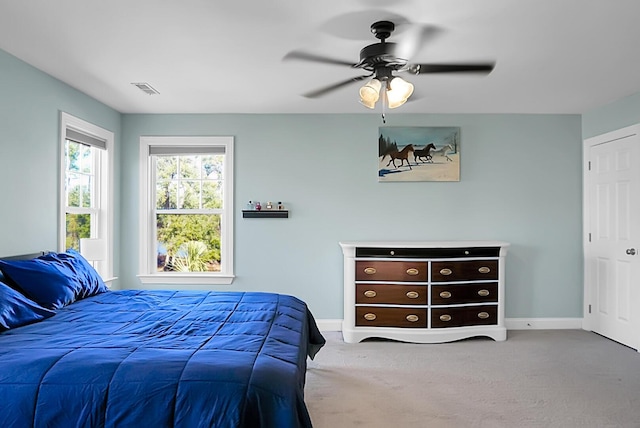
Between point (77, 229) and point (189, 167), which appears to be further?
point (189, 167)

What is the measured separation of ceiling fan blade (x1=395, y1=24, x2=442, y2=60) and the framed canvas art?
1895 mm

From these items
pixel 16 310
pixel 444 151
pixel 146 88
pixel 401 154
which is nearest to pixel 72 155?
pixel 146 88

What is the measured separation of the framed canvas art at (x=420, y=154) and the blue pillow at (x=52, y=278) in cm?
306

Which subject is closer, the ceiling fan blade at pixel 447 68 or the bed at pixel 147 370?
the bed at pixel 147 370

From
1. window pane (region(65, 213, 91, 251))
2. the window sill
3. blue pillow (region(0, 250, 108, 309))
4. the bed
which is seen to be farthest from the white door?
window pane (region(65, 213, 91, 251))

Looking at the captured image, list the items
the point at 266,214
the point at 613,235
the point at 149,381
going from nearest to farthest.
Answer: the point at 149,381
the point at 613,235
the point at 266,214

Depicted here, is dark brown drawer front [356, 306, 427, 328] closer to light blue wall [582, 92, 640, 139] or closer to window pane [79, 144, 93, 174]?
light blue wall [582, 92, 640, 139]

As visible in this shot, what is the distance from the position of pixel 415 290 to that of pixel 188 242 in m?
2.54

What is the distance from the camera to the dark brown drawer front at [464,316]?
4.49 m

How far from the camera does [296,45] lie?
9.77 ft

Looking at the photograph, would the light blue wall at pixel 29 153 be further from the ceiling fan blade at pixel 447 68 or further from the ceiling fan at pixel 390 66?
the ceiling fan blade at pixel 447 68

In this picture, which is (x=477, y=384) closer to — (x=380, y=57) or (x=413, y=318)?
(x=413, y=318)

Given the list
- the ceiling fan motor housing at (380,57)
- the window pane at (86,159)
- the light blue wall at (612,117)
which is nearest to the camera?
the ceiling fan motor housing at (380,57)

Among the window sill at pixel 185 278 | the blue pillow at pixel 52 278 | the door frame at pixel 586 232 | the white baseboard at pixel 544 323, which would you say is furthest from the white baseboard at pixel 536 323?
the blue pillow at pixel 52 278
